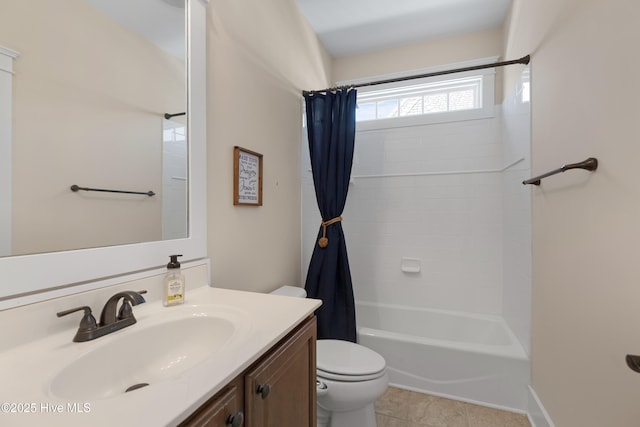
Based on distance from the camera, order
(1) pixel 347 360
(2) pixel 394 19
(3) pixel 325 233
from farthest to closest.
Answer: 1. (2) pixel 394 19
2. (3) pixel 325 233
3. (1) pixel 347 360

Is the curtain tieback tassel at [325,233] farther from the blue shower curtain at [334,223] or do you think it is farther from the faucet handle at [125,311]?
the faucet handle at [125,311]

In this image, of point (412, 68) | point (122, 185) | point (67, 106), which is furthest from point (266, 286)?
point (412, 68)

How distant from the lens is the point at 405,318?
2.48 metres

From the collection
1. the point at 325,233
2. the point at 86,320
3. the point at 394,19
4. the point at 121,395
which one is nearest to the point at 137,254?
the point at 86,320

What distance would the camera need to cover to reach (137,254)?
1.00m

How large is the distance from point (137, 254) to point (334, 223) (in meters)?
1.29

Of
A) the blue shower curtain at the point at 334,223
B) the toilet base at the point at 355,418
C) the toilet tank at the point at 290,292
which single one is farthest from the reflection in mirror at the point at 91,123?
the toilet base at the point at 355,418

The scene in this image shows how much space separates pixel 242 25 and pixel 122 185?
1.11 metres

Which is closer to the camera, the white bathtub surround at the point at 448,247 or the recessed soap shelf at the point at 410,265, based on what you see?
the white bathtub surround at the point at 448,247

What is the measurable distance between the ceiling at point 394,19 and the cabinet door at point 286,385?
2.19 m

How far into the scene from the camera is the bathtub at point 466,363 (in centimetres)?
170

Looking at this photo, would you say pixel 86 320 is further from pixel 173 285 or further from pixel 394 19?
A: pixel 394 19

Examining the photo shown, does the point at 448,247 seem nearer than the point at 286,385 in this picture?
No

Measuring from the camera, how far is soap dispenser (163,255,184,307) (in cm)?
100
